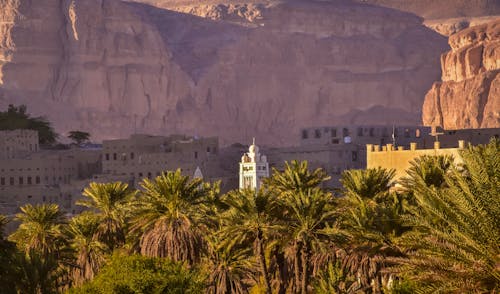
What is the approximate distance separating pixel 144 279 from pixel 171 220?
890 centimetres

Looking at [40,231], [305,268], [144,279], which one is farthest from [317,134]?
[144,279]

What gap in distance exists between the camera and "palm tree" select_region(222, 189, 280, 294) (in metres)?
54.0

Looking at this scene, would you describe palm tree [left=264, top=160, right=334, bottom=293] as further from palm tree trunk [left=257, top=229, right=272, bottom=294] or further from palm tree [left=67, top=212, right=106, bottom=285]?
palm tree [left=67, top=212, right=106, bottom=285]

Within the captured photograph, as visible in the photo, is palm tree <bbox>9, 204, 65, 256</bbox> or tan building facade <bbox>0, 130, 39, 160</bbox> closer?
palm tree <bbox>9, 204, 65, 256</bbox>

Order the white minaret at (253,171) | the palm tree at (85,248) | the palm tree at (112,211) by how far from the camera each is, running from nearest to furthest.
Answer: the palm tree at (85,248)
the palm tree at (112,211)
the white minaret at (253,171)

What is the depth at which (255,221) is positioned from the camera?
178 ft

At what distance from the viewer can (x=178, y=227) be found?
54.7 metres

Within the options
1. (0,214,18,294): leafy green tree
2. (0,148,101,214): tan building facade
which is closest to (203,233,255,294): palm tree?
(0,214,18,294): leafy green tree

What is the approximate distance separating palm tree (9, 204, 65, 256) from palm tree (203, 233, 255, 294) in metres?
7.03

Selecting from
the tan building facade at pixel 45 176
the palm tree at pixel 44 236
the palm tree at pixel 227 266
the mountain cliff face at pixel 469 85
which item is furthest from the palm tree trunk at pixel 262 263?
the mountain cliff face at pixel 469 85

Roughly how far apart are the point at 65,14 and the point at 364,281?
134268 mm

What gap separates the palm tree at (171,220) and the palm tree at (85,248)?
126 inches

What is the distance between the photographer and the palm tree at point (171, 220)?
54219mm

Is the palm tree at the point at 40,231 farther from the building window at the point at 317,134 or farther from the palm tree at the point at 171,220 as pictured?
the building window at the point at 317,134
